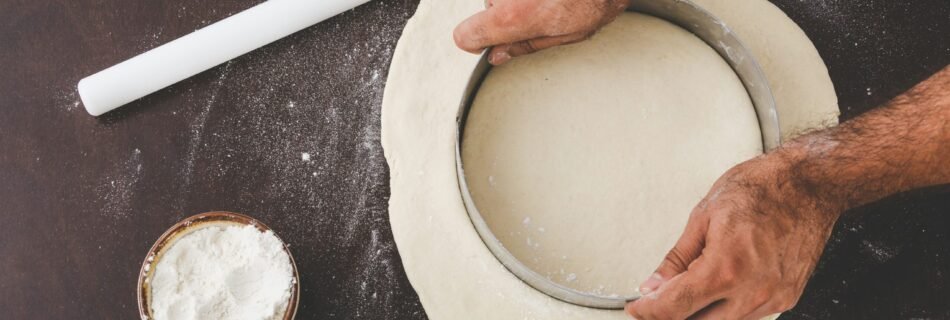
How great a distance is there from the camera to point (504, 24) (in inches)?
48.1

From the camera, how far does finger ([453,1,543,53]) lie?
122 centimetres

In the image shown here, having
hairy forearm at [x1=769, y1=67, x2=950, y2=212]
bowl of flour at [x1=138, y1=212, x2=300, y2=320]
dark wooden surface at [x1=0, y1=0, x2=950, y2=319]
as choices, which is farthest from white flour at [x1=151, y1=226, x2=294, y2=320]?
hairy forearm at [x1=769, y1=67, x2=950, y2=212]

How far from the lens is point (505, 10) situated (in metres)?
1.23

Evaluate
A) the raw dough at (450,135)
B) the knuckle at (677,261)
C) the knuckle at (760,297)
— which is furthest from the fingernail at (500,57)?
the knuckle at (760,297)

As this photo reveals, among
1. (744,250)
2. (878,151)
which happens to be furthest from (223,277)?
(878,151)

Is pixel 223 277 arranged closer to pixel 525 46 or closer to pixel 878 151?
pixel 525 46

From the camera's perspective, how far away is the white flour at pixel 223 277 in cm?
128

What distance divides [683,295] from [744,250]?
0.41ft

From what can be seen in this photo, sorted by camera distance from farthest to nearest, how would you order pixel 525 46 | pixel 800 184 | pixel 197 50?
pixel 197 50, pixel 525 46, pixel 800 184

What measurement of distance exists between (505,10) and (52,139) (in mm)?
Answer: 1008

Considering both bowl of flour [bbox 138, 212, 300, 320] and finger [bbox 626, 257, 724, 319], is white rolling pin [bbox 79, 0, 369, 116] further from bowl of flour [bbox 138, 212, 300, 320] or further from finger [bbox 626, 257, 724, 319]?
finger [bbox 626, 257, 724, 319]

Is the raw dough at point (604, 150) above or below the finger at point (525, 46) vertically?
below

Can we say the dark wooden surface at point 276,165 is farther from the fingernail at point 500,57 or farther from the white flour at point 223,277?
the fingernail at point 500,57

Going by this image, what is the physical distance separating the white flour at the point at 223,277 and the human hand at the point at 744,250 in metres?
0.65
